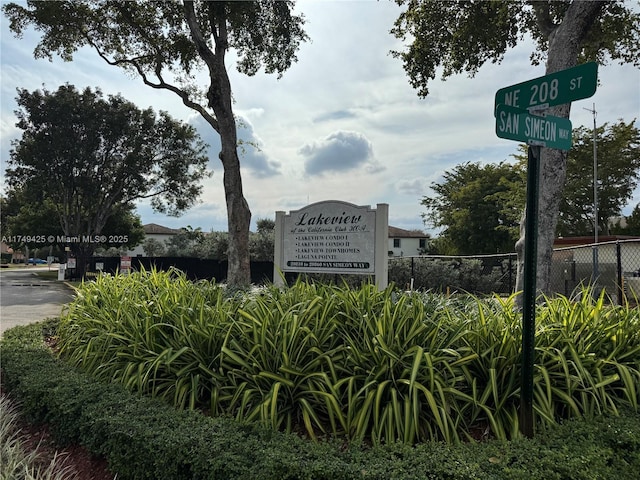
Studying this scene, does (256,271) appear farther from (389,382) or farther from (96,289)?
(389,382)

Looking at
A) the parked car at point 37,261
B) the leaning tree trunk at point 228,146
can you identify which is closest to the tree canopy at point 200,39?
the leaning tree trunk at point 228,146

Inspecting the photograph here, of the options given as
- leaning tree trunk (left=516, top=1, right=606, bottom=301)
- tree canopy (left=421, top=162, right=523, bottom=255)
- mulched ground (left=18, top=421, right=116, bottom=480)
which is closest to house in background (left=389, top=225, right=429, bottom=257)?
tree canopy (left=421, top=162, right=523, bottom=255)

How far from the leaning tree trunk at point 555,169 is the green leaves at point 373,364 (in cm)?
306

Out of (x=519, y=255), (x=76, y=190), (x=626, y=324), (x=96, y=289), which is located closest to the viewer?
(x=626, y=324)

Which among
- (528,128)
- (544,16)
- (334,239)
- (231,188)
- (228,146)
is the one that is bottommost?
(334,239)

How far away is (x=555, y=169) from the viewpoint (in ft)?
24.0

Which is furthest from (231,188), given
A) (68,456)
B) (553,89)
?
(553,89)

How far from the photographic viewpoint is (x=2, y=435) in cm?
338

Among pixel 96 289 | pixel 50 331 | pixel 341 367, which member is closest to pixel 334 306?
pixel 341 367

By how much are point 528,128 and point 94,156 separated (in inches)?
1037

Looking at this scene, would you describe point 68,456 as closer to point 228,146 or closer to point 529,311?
point 529,311

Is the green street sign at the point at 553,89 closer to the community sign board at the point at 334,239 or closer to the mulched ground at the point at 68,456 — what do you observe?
the mulched ground at the point at 68,456

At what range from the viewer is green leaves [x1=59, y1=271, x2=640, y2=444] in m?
2.91

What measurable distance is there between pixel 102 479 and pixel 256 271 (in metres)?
18.6
